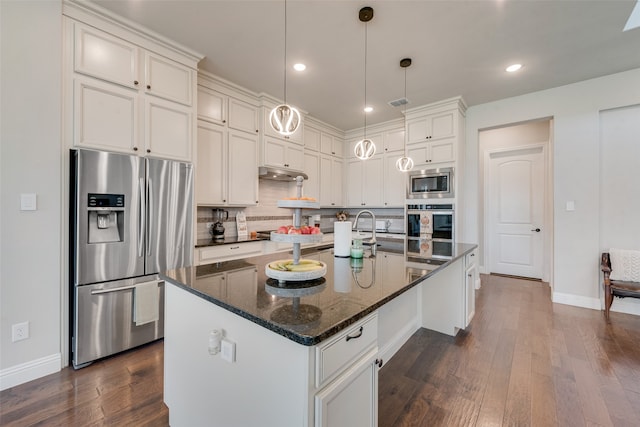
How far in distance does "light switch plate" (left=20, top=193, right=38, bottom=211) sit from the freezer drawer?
664 millimetres

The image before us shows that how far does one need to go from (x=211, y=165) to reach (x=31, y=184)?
1561 millimetres

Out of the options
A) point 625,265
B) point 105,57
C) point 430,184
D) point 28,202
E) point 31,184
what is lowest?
point 625,265

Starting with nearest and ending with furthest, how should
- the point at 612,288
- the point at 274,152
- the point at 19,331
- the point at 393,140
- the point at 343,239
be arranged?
the point at 19,331
the point at 343,239
the point at 612,288
the point at 274,152
the point at 393,140

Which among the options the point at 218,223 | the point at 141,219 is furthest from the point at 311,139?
the point at 141,219

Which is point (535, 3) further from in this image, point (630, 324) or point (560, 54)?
point (630, 324)

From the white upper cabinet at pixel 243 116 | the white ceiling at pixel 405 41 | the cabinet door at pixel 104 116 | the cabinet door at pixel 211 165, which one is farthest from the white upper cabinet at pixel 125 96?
the white upper cabinet at pixel 243 116

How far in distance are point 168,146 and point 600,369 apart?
415 centimetres

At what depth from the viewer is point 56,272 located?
1.99m

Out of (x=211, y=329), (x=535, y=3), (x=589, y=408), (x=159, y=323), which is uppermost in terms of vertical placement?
(x=535, y=3)

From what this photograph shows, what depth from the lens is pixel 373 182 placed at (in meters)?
5.04

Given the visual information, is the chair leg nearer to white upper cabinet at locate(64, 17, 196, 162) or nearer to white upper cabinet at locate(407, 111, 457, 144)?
white upper cabinet at locate(407, 111, 457, 144)

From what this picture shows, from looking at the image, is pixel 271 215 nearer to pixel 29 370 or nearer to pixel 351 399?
pixel 29 370

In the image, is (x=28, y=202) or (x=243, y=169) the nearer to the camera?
(x=28, y=202)

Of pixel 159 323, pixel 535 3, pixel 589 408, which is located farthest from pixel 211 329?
pixel 535 3
